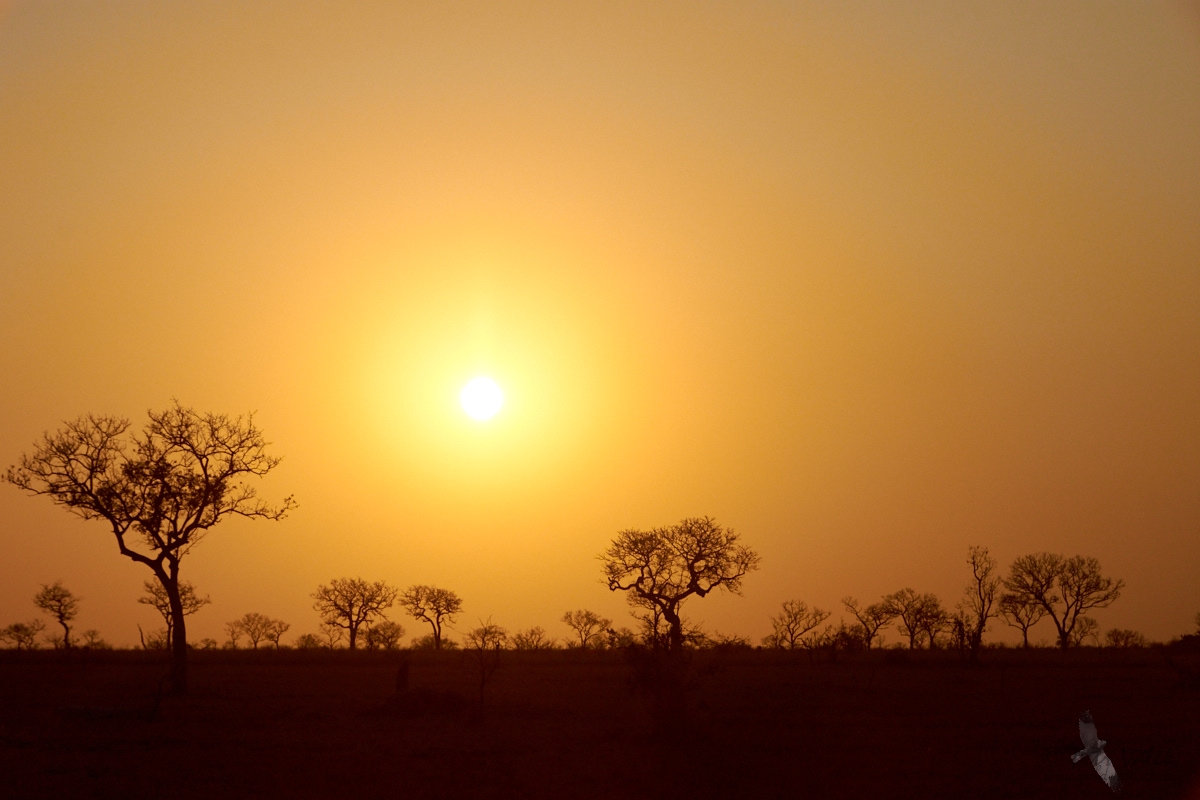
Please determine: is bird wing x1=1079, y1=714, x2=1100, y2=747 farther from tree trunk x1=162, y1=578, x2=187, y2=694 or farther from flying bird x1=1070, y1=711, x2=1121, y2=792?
tree trunk x1=162, y1=578, x2=187, y2=694

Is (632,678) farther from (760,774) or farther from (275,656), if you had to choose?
(275,656)

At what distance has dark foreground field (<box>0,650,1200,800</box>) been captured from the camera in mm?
22656

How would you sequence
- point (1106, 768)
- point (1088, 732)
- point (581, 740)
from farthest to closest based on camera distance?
point (581, 740), point (1106, 768), point (1088, 732)

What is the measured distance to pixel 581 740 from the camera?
2953cm

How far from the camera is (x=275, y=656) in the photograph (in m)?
72.9

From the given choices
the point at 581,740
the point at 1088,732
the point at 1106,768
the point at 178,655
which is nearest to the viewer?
the point at 1088,732

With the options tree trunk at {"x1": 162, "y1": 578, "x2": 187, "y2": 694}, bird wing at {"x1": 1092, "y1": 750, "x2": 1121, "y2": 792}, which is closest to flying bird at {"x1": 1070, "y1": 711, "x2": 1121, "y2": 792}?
bird wing at {"x1": 1092, "y1": 750, "x2": 1121, "y2": 792}

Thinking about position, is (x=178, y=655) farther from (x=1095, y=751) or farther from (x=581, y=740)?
(x=1095, y=751)

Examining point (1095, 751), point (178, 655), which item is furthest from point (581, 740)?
point (178, 655)

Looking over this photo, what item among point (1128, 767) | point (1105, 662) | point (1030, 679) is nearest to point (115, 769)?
point (1128, 767)

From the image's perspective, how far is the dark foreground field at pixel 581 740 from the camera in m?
22.7

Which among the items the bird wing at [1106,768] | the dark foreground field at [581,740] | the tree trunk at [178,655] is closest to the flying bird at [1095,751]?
the bird wing at [1106,768]

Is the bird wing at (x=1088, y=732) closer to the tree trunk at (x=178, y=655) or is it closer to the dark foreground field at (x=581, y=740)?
the dark foreground field at (x=581, y=740)

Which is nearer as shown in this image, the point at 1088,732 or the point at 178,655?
the point at 1088,732
